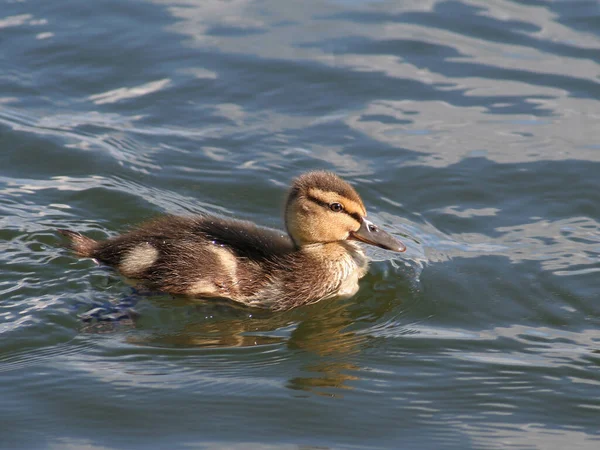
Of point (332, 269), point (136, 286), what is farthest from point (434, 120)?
point (136, 286)

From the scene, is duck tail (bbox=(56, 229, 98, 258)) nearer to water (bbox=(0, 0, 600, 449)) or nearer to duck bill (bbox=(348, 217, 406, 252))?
water (bbox=(0, 0, 600, 449))

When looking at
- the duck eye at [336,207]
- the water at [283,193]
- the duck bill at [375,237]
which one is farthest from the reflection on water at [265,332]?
the duck eye at [336,207]

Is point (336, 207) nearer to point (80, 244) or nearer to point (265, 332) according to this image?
point (265, 332)

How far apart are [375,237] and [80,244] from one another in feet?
5.33

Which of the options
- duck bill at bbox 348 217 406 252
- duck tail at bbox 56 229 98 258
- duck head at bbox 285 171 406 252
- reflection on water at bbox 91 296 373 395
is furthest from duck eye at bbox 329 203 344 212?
duck tail at bbox 56 229 98 258

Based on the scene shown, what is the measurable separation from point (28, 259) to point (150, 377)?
151cm

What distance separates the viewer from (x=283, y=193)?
6941mm

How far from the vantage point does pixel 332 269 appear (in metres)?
5.78

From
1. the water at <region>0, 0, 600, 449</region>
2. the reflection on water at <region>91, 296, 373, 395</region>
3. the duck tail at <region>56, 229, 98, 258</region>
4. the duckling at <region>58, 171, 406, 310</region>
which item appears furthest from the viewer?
the duck tail at <region>56, 229, 98, 258</region>

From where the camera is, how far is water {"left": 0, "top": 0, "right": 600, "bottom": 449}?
454 centimetres

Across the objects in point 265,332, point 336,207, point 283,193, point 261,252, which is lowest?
point 265,332

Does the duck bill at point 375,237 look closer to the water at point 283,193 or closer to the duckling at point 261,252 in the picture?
the duckling at point 261,252

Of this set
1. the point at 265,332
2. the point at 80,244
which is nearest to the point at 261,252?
the point at 265,332

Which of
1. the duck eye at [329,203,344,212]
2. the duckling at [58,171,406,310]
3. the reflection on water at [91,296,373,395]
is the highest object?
the duck eye at [329,203,344,212]
